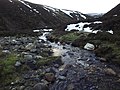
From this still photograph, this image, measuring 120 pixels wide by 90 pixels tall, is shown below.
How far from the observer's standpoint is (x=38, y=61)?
18.3 m

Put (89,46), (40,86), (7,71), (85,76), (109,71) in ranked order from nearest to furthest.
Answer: (40,86), (85,76), (109,71), (7,71), (89,46)

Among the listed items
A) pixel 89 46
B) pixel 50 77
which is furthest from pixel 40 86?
pixel 89 46

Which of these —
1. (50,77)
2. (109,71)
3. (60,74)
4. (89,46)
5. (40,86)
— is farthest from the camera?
(89,46)

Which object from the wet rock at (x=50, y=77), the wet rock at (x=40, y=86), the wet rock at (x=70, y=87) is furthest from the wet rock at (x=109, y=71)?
the wet rock at (x=40, y=86)

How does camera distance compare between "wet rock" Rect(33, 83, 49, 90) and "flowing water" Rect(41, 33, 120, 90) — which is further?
"flowing water" Rect(41, 33, 120, 90)

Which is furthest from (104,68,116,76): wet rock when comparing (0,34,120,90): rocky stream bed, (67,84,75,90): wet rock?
(67,84,75,90): wet rock

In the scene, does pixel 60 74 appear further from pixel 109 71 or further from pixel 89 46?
pixel 89 46

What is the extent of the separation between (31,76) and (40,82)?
1367mm

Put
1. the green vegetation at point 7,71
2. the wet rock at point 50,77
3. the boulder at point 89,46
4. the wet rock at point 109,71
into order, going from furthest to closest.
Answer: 1. the boulder at point 89,46
2. the wet rock at point 109,71
3. the green vegetation at point 7,71
4. the wet rock at point 50,77

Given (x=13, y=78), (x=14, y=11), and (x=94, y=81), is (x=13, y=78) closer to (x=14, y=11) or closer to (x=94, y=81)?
(x=94, y=81)

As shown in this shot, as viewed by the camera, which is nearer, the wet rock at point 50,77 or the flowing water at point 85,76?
the flowing water at point 85,76

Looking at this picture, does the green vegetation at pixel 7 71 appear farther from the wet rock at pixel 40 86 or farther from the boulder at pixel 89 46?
the boulder at pixel 89 46

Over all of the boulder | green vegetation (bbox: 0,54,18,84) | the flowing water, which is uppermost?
the flowing water

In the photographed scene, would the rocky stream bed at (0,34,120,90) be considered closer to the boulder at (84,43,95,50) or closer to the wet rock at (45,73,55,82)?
the wet rock at (45,73,55,82)
